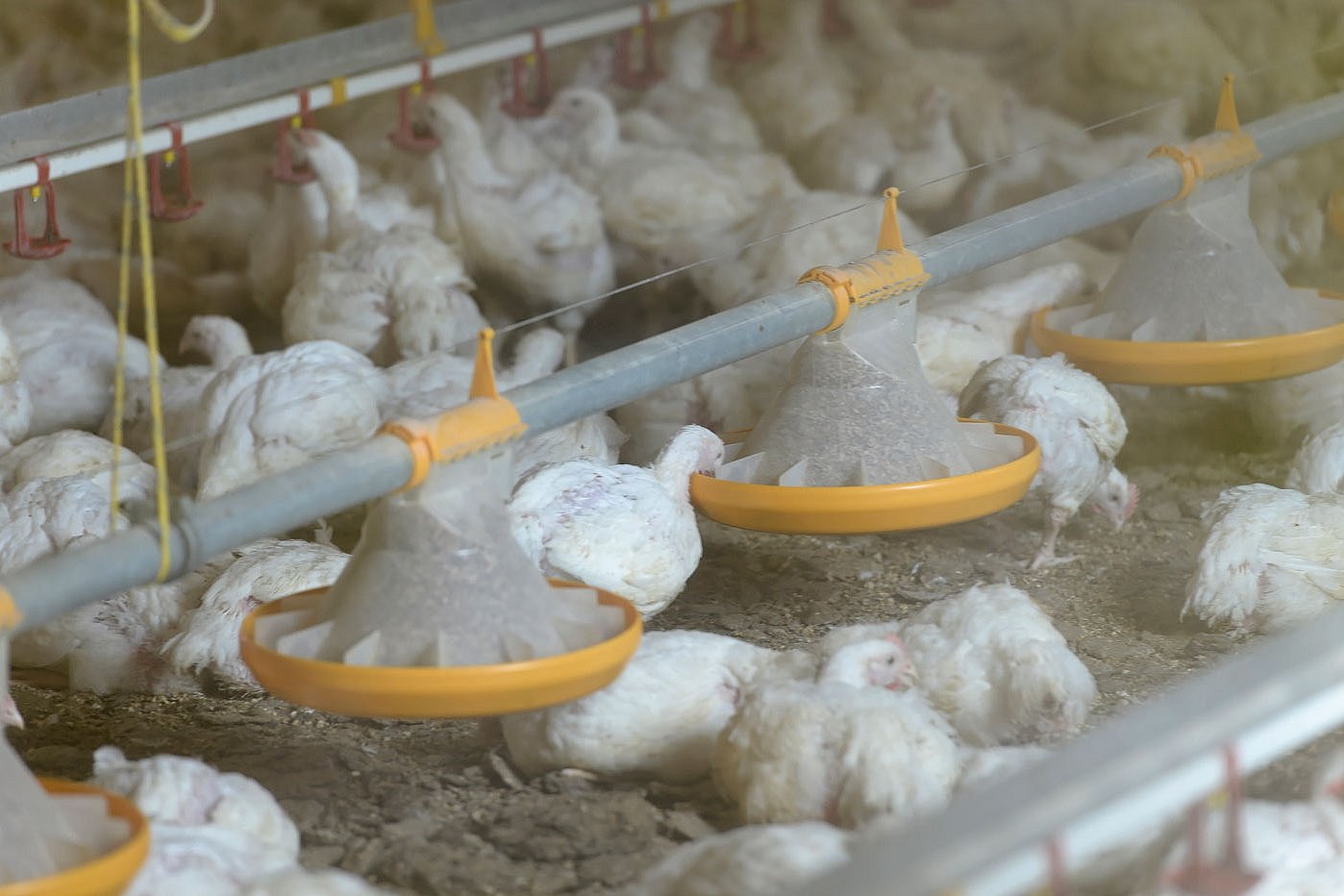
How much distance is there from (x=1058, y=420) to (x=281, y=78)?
254cm

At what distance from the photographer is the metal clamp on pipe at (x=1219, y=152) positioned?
397cm

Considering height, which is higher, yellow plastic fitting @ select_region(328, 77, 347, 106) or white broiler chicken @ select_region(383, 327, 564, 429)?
yellow plastic fitting @ select_region(328, 77, 347, 106)

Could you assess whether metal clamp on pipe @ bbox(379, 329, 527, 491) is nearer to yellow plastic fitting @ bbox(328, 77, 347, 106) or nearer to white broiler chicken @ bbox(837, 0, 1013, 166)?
yellow plastic fitting @ bbox(328, 77, 347, 106)

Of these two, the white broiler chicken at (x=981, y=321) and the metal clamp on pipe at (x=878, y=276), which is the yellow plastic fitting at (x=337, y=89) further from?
the metal clamp on pipe at (x=878, y=276)

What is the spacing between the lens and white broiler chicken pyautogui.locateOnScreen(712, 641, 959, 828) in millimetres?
2748

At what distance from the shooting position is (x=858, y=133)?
21.2ft

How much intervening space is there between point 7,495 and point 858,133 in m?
3.51

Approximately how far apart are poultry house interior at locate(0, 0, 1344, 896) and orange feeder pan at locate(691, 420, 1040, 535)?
3 cm

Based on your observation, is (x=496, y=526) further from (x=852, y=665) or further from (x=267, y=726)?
(x=267, y=726)

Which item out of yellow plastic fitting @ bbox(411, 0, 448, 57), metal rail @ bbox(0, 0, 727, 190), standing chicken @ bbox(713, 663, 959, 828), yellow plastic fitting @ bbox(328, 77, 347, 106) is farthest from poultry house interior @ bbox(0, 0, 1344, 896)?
yellow plastic fitting @ bbox(411, 0, 448, 57)

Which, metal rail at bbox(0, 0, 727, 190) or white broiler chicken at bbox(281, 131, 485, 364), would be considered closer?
metal rail at bbox(0, 0, 727, 190)

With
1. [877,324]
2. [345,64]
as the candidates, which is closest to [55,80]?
[345,64]

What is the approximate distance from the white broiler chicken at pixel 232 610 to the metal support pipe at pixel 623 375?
0.43 meters

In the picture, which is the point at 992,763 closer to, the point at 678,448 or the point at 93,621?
the point at 678,448
